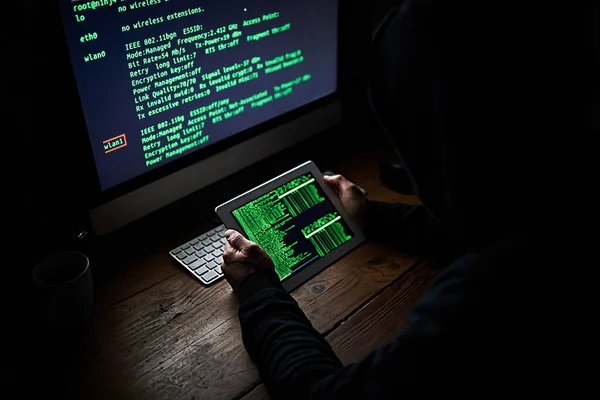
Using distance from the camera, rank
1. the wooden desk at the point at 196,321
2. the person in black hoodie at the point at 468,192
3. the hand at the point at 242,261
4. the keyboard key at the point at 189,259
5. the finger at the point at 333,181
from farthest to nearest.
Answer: the finger at the point at 333,181, the keyboard key at the point at 189,259, the hand at the point at 242,261, the wooden desk at the point at 196,321, the person in black hoodie at the point at 468,192

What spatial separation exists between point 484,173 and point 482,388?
0.27 metres

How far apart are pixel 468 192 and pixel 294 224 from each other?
0.45 metres

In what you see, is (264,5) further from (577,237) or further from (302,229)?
(577,237)

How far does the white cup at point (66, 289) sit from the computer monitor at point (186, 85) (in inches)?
4.4

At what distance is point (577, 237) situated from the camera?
0.74 metres

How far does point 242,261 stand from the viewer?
109cm

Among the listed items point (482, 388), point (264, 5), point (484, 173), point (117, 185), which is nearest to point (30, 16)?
point (117, 185)

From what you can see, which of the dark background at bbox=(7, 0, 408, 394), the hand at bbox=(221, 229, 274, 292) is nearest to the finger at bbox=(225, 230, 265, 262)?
the hand at bbox=(221, 229, 274, 292)

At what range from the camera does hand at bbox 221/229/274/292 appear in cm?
108

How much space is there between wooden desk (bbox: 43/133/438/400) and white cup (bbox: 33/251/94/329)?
0.05 meters

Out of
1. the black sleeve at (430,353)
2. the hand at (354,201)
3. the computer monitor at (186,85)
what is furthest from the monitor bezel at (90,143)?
the black sleeve at (430,353)

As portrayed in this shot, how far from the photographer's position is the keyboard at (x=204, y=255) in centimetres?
115

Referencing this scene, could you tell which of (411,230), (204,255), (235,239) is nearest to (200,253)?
(204,255)

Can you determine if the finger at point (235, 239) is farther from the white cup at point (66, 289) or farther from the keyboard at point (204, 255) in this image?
the white cup at point (66, 289)
